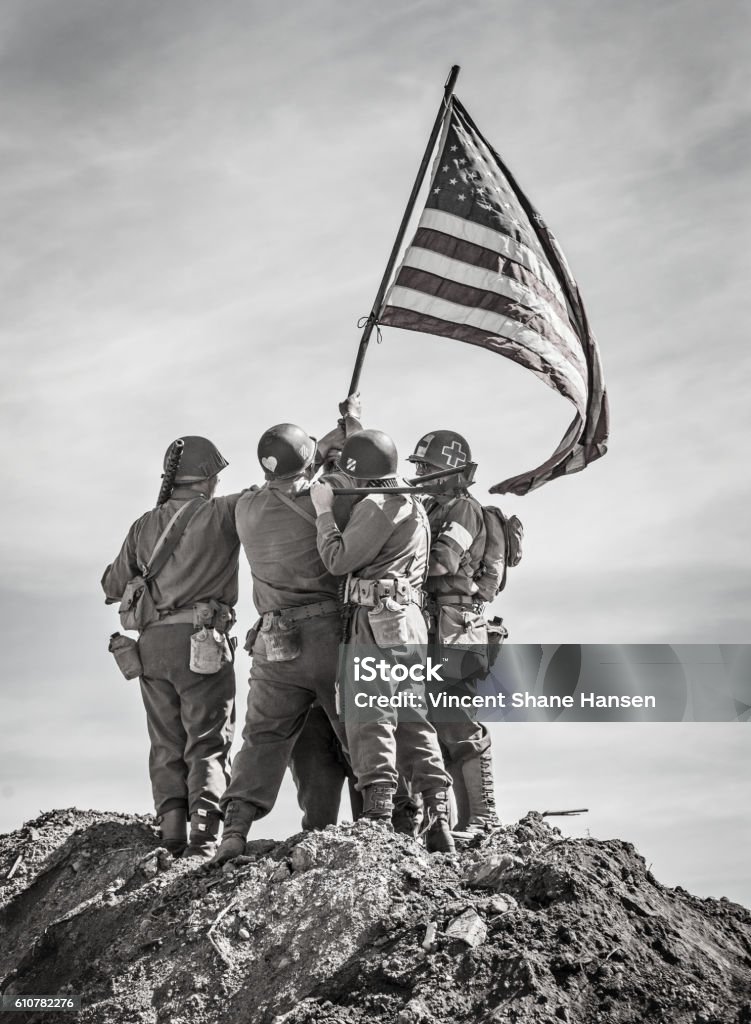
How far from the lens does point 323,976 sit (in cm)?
935

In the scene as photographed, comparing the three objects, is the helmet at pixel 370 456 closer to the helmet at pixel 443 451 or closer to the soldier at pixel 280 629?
the soldier at pixel 280 629

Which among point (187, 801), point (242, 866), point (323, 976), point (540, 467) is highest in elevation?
point (540, 467)

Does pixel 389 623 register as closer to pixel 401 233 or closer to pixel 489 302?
pixel 489 302

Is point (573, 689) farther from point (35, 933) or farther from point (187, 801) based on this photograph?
point (35, 933)

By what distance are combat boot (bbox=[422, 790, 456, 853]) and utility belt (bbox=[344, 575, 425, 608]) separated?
1.55 m

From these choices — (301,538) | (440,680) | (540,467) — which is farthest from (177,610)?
(540,467)

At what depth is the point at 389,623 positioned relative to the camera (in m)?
10.7

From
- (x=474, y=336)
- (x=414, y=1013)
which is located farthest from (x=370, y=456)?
(x=414, y=1013)

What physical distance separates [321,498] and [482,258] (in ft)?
11.5

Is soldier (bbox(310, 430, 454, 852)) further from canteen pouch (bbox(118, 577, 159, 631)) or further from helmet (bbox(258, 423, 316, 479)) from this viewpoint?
canteen pouch (bbox(118, 577, 159, 631))

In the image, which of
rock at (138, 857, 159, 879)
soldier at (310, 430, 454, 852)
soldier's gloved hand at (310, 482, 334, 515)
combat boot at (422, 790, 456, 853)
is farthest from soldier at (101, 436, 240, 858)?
combat boot at (422, 790, 456, 853)

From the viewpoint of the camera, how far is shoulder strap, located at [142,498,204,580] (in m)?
12.1

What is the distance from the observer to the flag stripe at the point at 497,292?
43.0ft

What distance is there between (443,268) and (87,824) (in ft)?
A: 20.0
